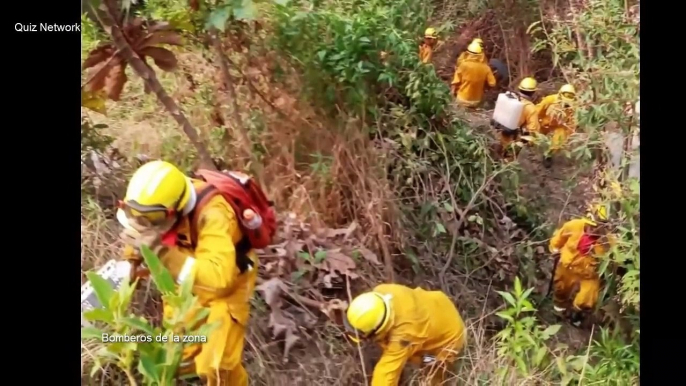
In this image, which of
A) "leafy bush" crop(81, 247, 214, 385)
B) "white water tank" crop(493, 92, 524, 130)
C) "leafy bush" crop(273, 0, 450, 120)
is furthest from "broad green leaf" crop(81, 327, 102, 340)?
"white water tank" crop(493, 92, 524, 130)

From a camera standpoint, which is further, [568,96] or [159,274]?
[568,96]

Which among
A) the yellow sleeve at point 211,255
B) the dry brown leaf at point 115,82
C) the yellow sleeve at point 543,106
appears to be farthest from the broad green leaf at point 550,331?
the dry brown leaf at point 115,82

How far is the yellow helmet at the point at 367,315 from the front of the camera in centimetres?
144

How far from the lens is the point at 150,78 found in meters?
1.47

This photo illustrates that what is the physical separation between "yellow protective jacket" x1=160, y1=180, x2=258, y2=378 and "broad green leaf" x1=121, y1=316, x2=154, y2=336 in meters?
0.05

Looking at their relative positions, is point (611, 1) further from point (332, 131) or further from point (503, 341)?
point (503, 341)

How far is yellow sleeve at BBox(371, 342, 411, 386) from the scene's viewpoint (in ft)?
4.79

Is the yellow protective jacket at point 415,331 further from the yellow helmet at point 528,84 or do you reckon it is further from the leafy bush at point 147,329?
the yellow helmet at point 528,84

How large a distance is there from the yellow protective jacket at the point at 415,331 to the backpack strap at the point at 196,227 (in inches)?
Answer: 11.0

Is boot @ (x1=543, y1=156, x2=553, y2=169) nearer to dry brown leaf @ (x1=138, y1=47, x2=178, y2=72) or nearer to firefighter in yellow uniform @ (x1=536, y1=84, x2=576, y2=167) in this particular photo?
firefighter in yellow uniform @ (x1=536, y1=84, x2=576, y2=167)

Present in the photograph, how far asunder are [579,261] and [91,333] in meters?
1.03

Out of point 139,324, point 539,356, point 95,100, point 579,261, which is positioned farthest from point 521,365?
point 95,100

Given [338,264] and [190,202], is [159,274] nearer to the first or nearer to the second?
[190,202]
